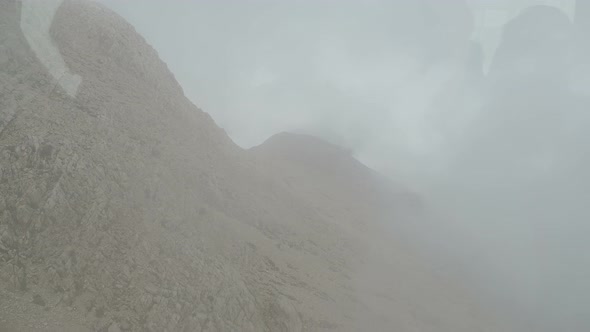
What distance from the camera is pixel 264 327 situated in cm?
1345

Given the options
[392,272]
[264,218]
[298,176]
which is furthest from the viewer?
[298,176]

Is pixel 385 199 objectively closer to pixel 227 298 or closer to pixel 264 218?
pixel 264 218

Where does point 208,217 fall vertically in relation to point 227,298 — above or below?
above

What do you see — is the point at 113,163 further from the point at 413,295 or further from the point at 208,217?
the point at 413,295

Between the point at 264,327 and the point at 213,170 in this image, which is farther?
the point at 213,170

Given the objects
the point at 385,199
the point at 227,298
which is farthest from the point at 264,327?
the point at 385,199

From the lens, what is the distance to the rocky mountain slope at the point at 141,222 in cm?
1116

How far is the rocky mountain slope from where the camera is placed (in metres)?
11.2

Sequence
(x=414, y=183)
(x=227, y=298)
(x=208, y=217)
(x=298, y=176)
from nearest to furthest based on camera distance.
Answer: (x=227, y=298) < (x=208, y=217) < (x=298, y=176) < (x=414, y=183)

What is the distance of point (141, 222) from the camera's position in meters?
13.3

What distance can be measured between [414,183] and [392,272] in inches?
1067

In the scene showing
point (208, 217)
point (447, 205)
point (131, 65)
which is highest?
point (447, 205)

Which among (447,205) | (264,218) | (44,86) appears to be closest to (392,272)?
(264,218)

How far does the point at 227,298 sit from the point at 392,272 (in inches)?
519
